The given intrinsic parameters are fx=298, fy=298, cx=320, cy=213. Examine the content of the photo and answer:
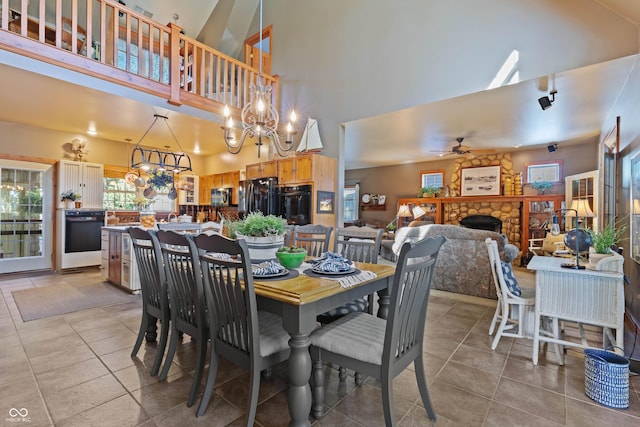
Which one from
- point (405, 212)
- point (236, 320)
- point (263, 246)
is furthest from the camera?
point (405, 212)

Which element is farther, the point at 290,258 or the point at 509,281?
the point at 509,281

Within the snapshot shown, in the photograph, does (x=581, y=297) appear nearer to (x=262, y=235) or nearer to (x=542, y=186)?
(x=262, y=235)

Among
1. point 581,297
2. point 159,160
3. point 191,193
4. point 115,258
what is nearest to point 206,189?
→ point 191,193

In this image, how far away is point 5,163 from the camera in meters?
5.47

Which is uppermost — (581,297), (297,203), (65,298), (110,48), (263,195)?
(110,48)

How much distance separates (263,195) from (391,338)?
4133mm

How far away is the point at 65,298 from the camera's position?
3920 millimetres

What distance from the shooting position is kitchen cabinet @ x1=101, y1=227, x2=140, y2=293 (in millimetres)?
4113

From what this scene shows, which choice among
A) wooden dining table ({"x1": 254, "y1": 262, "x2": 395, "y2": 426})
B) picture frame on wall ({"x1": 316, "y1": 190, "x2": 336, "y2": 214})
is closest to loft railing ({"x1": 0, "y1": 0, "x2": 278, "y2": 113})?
picture frame on wall ({"x1": 316, "y1": 190, "x2": 336, "y2": 214})

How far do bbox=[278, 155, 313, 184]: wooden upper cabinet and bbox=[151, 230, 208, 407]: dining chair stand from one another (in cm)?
283

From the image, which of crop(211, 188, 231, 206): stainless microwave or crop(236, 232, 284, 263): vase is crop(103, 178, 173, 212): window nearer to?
crop(211, 188, 231, 206): stainless microwave

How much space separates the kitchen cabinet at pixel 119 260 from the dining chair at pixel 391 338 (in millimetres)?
3506

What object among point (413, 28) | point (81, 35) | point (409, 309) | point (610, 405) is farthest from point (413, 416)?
point (81, 35)

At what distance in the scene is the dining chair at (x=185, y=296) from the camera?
1716 mm
